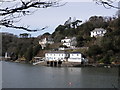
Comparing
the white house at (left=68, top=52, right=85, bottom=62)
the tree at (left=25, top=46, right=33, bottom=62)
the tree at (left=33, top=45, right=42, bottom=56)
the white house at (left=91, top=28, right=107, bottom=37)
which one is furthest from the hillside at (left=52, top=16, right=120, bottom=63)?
the tree at (left=25, top=46, right=33, bottom=62)

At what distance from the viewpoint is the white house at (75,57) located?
25141 mm

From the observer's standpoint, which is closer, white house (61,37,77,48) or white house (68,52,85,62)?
white house (68,52,85,62)

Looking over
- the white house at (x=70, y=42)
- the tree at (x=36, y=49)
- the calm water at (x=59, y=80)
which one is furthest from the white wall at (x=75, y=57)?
the calm water at (x=59, y=80)

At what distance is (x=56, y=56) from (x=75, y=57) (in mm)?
2513

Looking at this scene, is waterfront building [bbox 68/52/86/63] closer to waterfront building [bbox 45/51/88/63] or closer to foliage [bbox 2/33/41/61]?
waterfront building [bbox 45/51/88/63]

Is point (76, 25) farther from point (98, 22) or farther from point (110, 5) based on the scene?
point (110, 5)

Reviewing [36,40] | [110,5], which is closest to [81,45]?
[36,40]

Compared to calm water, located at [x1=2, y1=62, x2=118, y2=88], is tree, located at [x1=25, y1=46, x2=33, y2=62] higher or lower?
higher

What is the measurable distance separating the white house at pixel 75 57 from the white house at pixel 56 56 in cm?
82

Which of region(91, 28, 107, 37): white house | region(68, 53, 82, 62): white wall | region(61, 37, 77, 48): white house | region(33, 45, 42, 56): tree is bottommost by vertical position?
region(68, 53, 82, 62): white wall

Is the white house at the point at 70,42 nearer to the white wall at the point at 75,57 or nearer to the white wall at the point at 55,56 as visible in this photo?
the white wall at the point at 55,56

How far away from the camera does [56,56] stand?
88.7 feet

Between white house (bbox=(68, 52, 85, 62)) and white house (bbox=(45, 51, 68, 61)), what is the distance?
2.68 feet

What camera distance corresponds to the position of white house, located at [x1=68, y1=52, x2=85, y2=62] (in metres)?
25.1
